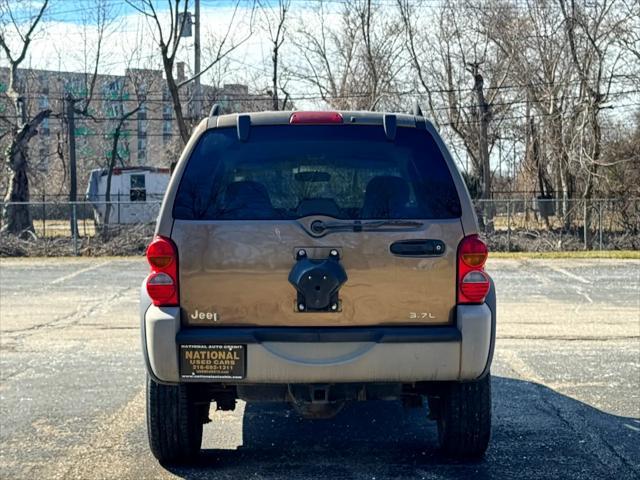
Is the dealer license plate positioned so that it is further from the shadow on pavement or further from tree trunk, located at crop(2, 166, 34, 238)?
tree trunk, located at crop(2, 166, 34, 238)

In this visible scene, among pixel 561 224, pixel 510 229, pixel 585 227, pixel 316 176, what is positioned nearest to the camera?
pixel 316 176

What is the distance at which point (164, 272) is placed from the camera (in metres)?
3.91

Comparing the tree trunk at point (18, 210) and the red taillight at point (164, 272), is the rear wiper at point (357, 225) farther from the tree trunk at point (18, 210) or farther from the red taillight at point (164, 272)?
the tree trunk at point (18, 210)

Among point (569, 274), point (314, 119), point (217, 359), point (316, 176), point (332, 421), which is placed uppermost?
point (314, 119)

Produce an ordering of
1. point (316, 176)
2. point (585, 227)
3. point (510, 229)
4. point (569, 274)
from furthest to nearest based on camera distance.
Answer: point (510, 229) → point (585, 227) → point (569, 274) → point (316, 176)

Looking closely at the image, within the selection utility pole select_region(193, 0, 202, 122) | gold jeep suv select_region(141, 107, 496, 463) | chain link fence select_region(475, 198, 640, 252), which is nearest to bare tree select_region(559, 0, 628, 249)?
chain link fence select_region(475, 198, 640, 252)

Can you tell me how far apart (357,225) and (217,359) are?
996 mm

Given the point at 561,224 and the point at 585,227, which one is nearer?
the point at 585,227

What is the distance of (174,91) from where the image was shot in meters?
24.5

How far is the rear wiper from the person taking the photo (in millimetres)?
3898

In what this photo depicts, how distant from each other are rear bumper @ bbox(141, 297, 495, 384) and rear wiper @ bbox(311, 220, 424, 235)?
1.69ft

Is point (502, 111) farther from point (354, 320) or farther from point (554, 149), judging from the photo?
point (354, 320)

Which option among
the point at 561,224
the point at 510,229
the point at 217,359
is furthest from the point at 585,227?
the point at 217,359

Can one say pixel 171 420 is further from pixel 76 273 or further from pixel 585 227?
pixel 585 227
